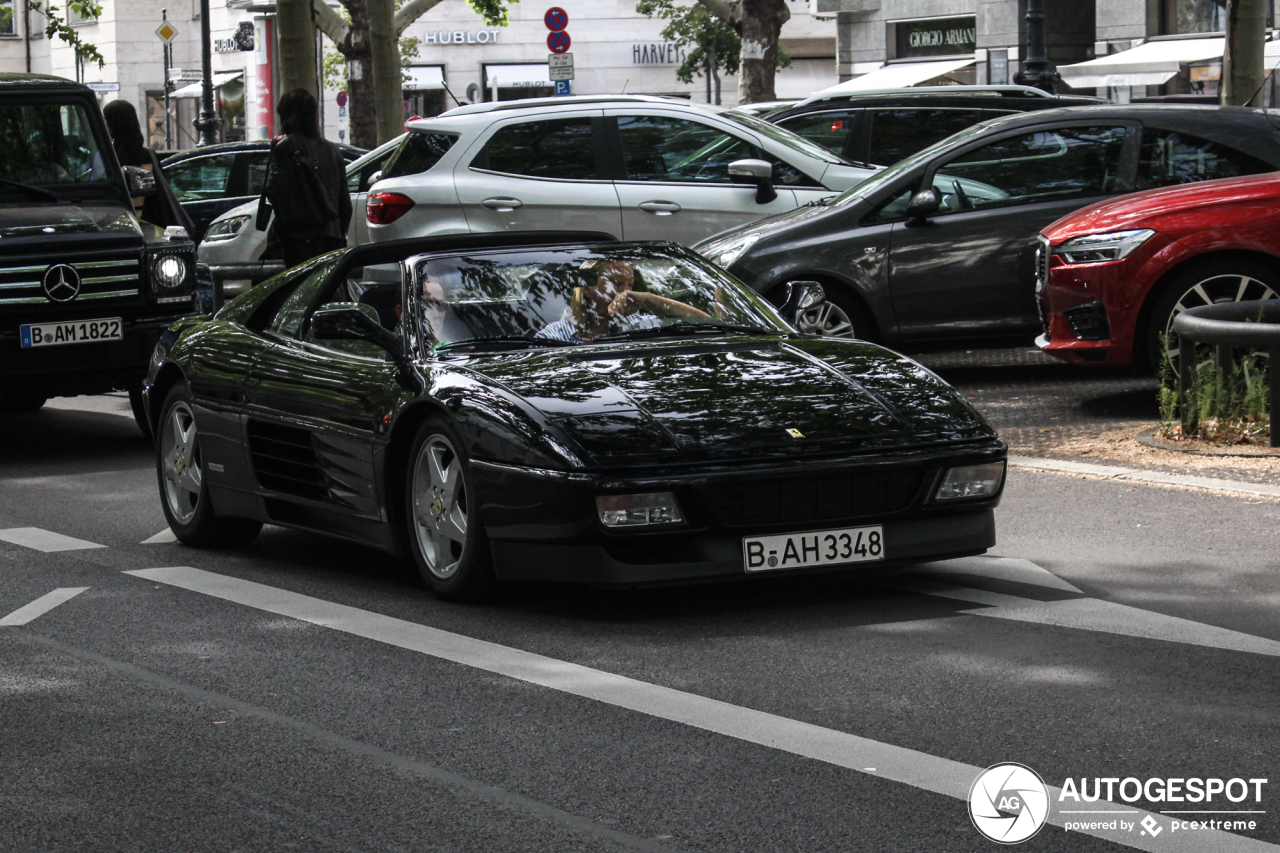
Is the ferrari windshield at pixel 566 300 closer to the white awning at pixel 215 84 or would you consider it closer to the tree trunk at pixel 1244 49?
A: the tree trunk at pixel 1244 49

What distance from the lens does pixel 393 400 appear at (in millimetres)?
7273

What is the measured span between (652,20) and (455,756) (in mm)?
63252

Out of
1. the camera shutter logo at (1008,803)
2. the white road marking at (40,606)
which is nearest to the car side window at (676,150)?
the white road marking at (40,606)

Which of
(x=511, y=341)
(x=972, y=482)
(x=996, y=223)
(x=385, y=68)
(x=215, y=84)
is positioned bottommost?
(x=972, y=482)

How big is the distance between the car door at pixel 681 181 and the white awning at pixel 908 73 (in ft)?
103

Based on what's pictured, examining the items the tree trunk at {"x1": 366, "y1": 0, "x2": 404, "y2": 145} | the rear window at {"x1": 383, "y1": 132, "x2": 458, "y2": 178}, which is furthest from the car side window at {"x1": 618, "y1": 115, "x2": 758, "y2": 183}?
the tree trunk at {"x1": 366, "y1": 0, "x2": 404, "y2": 145}

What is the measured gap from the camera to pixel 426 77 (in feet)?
222

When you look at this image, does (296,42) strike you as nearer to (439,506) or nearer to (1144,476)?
(1144,476)

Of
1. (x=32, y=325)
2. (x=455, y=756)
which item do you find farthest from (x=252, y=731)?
(x=32, y=325)

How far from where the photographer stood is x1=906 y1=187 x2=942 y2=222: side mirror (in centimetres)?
1280

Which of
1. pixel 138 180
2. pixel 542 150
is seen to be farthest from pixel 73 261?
pixel 542 150

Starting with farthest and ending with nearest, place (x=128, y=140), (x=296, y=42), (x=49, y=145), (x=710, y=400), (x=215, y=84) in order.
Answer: (x=215, y=84)
(x=296, y=42)
(x=128, y=140)
(x=49, y=145)
(x=710, y=400)

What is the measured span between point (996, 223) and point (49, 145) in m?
6.05

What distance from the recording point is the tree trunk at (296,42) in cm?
2070
